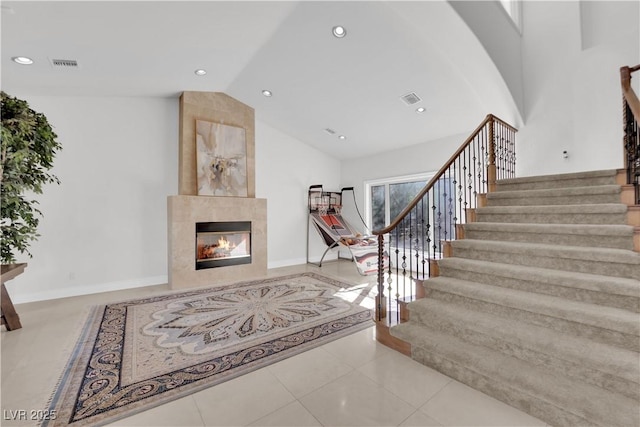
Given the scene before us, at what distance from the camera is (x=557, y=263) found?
2295 mm

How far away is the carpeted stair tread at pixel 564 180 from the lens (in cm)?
Answer: 300

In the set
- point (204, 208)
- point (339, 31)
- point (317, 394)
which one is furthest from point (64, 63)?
point (317, 394)

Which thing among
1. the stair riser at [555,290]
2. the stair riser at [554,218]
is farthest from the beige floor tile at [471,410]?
the stair riser at [554,218]

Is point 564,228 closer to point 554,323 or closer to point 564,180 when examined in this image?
point 554,323

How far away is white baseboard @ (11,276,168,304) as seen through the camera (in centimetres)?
394

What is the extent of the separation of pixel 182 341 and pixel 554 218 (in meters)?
4.04

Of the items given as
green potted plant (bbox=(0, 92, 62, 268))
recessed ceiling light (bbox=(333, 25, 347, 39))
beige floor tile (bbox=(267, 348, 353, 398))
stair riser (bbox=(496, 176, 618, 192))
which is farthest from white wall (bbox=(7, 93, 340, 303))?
stair riser (bbox=(496, 176, 618, 192))

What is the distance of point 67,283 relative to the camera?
4211 millimetres

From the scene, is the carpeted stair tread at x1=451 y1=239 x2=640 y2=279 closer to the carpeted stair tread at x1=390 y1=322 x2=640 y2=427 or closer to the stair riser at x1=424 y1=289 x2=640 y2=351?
the stair riser at x1=424 y1=289 x2=640 y2=351

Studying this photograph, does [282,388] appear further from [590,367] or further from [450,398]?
[590,367]

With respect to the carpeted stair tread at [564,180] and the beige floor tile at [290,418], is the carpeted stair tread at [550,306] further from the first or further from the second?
the carpeted stair tread at [564,180]

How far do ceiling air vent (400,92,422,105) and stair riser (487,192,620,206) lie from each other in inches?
72.3

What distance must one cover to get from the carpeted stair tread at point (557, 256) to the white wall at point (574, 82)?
247 cm

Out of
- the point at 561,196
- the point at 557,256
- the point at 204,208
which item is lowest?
the point at 557,256
